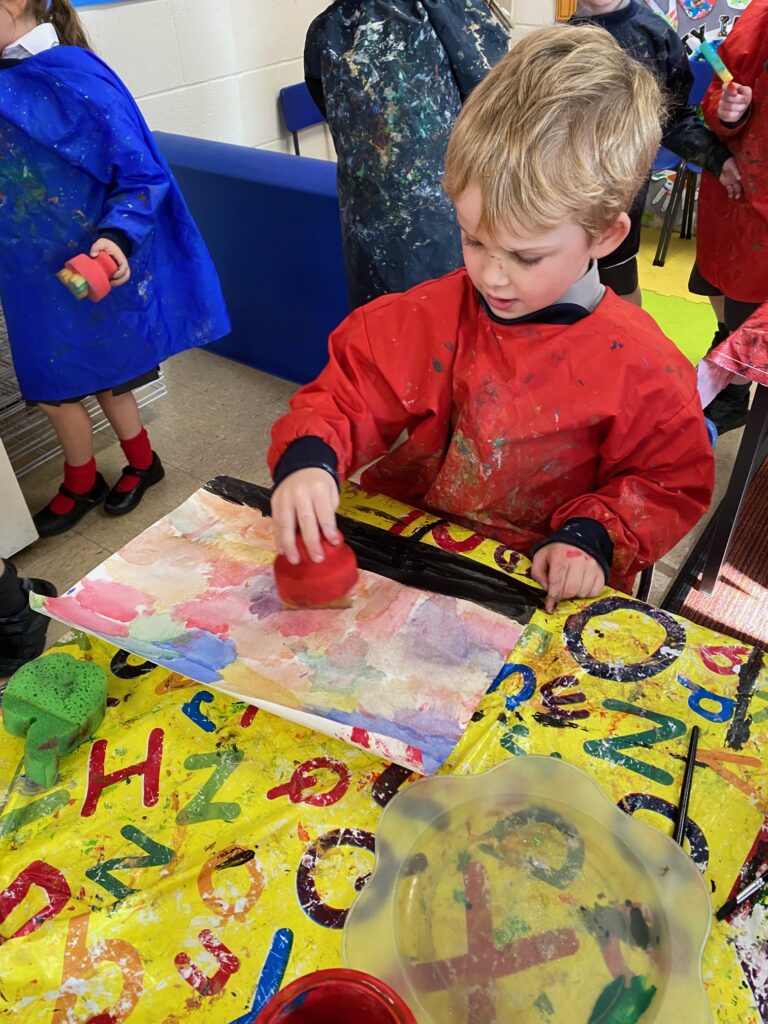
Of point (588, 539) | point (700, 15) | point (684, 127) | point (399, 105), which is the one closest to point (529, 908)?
point (588, 539)

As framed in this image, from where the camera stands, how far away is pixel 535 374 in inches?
36.5

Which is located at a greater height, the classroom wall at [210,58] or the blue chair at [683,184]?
the classroom wall at [210,58]

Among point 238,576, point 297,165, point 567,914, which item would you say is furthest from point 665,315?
point 567,914

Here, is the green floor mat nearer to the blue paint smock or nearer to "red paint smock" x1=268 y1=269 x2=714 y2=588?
the blue paint smock

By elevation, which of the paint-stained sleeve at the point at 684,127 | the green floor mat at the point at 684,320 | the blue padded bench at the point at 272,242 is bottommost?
the green floor mat at the point at 684,320

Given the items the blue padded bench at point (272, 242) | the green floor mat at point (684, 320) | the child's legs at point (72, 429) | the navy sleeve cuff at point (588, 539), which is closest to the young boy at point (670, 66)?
the blue padded bench at point (272, 242)

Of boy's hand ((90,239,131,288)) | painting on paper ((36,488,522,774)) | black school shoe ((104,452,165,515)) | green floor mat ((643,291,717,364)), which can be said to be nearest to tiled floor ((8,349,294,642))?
black school shoe ((104,452,165,515))

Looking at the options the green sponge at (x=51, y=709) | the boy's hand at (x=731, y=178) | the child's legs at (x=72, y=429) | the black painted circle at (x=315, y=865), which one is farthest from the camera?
the child's legs at (x=72, y=429)

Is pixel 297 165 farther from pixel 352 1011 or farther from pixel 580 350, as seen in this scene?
pixel 352 1011

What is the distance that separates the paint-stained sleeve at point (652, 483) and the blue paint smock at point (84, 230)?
124cm

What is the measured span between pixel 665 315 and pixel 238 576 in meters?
2.60

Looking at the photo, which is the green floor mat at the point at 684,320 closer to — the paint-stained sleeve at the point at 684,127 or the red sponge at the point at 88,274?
the paint-stained sleeve at the point at 684,127

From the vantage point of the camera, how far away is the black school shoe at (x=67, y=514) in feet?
6.70

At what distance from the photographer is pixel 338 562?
786 mm
